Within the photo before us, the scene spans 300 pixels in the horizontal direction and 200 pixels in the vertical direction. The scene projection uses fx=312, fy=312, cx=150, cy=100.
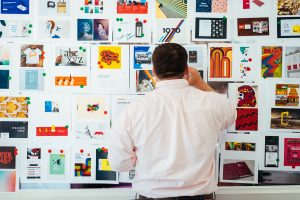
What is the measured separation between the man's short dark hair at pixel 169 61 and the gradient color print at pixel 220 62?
0.46 meters

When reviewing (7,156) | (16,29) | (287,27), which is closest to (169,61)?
(287,27)

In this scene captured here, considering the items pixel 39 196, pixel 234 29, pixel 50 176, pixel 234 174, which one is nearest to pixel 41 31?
pixel 50 176

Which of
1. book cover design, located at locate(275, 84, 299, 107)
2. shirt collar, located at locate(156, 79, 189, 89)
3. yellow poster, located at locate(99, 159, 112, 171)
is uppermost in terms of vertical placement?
shirt collar, located at locate(156, 79, 189, 89)

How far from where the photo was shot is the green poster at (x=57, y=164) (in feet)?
5.74

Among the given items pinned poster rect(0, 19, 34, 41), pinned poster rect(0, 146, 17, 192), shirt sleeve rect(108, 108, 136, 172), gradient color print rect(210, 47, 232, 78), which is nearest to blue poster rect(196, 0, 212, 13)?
gradient color print rect(210, 47, 232, 78)

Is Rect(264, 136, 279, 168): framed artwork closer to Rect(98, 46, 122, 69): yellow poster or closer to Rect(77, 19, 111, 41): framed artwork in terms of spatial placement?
Rect(98, 46, 122, 69): yellow poster

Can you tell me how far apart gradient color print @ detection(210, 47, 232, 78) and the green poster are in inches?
37.7

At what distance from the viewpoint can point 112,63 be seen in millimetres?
1726

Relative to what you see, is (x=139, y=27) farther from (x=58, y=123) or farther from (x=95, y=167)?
(x=95, y=167)

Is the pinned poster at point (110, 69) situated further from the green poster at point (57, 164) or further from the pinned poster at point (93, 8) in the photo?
the green poster at point (57, 164)

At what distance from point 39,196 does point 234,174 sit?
43.6 inches

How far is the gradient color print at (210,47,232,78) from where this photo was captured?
1727mm

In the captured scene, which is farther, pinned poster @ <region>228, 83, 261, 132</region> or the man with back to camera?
pinned poster @ <region>228, 83, 261, 132</region>

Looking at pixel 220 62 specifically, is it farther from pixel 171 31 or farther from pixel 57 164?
pixel 57 164
